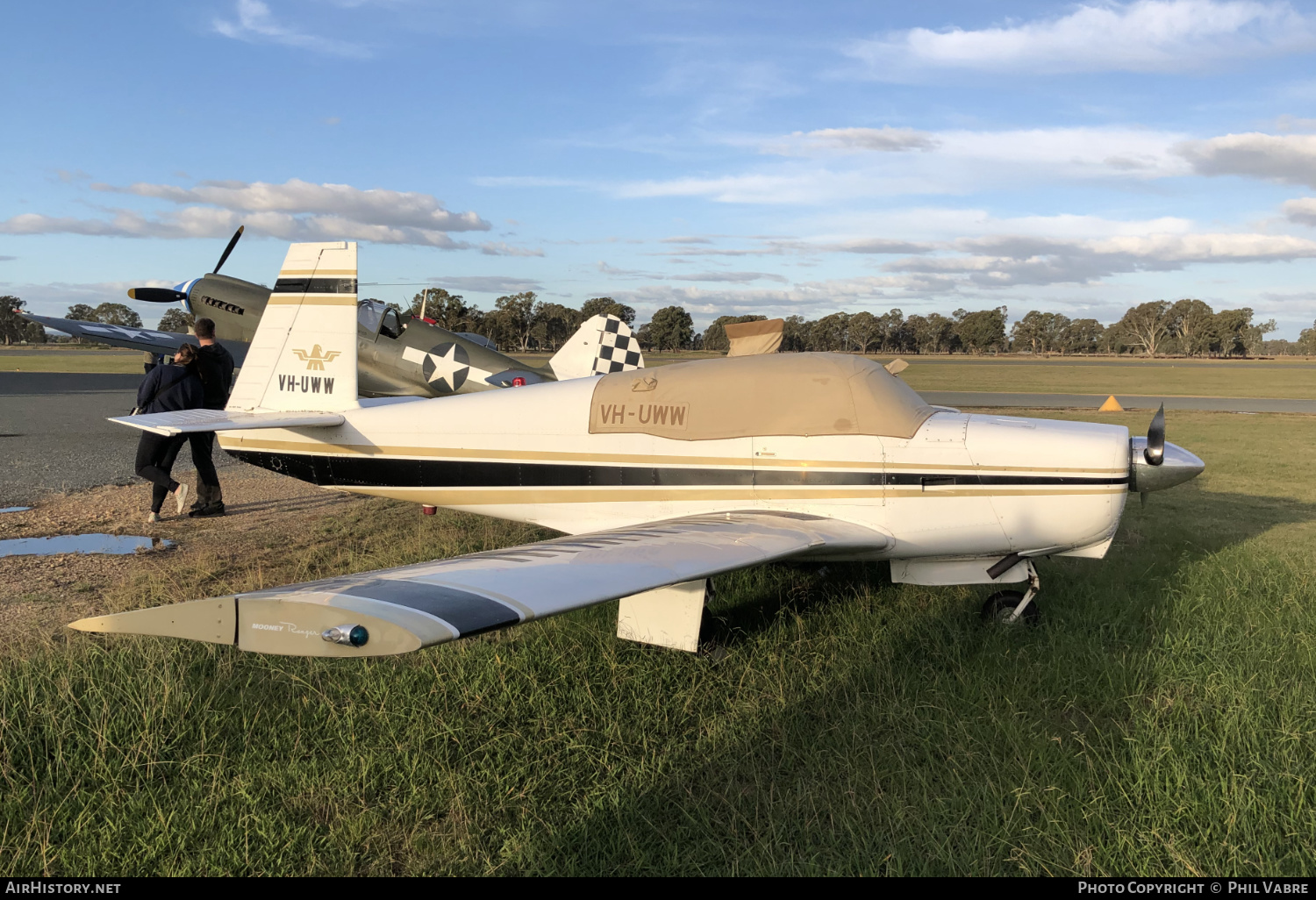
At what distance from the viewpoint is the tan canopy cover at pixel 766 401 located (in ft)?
16.5

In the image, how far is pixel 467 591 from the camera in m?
2.98

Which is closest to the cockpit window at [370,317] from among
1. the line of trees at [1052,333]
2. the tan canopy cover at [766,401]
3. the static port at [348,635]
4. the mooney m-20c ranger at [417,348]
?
the mooney m-20c ranger at [417,348]

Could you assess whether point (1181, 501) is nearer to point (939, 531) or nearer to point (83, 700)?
point (939, 531)

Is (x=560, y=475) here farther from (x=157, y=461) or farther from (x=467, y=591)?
(x=157, y=461)

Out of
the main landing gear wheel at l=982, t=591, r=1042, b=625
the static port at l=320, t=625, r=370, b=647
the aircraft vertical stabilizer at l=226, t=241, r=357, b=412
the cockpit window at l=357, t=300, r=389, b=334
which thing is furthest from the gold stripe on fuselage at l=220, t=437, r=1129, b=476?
the cockpit window at l=357, t=300, r=389, b=334

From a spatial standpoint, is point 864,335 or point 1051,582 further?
point 864,335

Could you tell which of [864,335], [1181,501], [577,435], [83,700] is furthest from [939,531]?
[864,335]

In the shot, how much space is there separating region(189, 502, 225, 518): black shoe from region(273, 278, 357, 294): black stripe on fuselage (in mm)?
2952

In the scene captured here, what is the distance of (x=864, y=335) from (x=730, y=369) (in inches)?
4583

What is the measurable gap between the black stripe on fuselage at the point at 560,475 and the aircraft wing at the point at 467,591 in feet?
1.61
